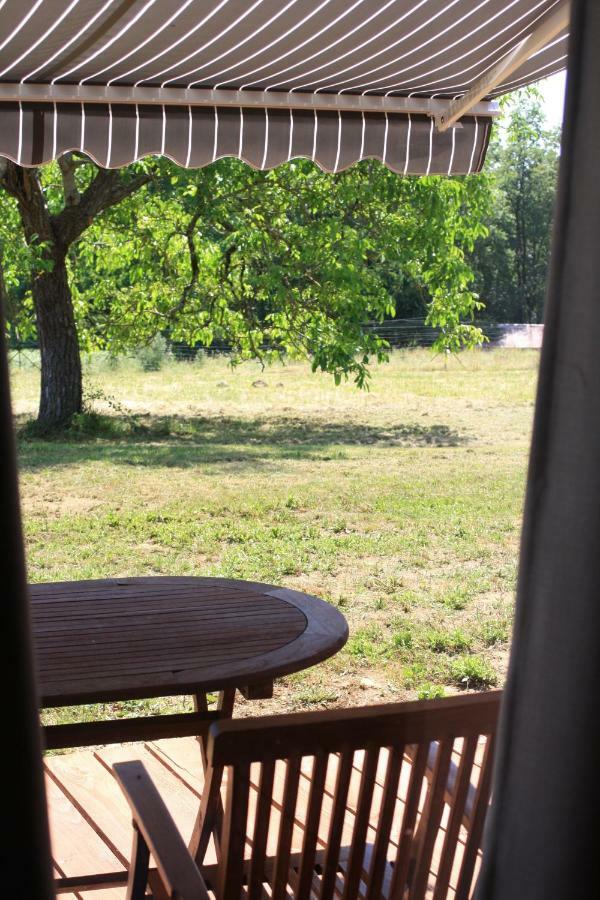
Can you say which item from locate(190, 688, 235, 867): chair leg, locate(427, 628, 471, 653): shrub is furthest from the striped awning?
locate(427, 628, 471, 653): shrub

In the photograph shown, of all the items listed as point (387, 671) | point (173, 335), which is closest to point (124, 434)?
point (173, 335)

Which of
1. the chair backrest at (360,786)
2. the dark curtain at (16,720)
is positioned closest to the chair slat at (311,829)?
the chair backrest at (360,786)

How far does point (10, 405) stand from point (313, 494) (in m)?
8.37

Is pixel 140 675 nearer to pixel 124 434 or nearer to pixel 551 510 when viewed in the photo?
pixel 551 510

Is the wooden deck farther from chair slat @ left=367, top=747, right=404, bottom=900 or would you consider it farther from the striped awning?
the striped awning

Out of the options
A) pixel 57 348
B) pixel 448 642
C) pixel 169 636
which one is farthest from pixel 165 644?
pixel 57 348

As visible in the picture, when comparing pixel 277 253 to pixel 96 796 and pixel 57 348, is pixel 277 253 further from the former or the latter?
pixel 96 796

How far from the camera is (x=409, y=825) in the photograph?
1.50 m

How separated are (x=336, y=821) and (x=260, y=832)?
12 centimetres

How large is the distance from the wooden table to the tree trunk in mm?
9311

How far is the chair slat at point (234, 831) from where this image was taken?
1.37m

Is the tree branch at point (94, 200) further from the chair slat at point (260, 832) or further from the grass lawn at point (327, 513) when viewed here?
the chair slat at point (260, 832)

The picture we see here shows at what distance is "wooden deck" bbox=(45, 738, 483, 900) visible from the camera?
8.18 feet

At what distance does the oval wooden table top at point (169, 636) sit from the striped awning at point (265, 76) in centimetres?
163
